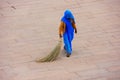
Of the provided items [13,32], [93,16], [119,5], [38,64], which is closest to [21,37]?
[13,32]

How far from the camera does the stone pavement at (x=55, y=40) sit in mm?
9695

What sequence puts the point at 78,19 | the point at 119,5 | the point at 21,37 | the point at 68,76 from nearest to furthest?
the point at 68,76 < the point at 21,37 < the point at 78,19 < the point at 119,5

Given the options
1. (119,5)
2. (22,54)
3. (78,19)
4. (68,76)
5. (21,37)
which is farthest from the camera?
(119,5)

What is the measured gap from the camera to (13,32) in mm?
11766

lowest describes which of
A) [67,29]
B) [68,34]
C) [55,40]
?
[55,40]

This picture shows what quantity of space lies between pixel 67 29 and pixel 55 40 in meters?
1.13

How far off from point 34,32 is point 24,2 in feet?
7.70

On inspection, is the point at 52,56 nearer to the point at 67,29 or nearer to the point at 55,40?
the point at 67,29

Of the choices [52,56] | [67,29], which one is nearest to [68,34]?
[67,29]

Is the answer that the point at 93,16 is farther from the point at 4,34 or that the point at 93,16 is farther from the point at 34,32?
the point at 4,34

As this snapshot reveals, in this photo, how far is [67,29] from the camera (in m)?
10.2

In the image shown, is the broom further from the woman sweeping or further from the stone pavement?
the woman sweeping

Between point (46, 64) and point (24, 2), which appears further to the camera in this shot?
point (24, 2)

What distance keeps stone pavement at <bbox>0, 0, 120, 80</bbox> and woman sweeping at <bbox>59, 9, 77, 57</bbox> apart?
1.02 ft
